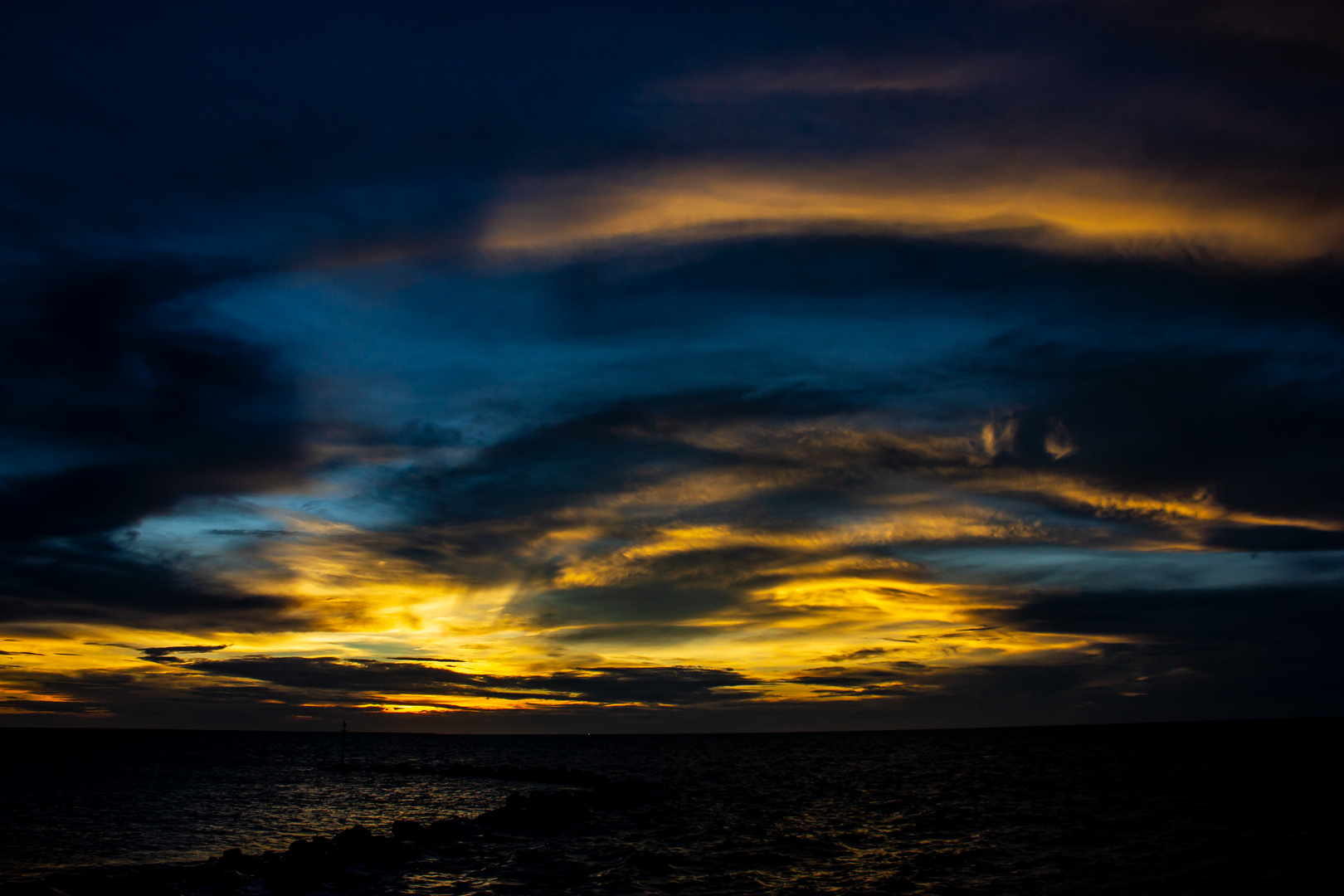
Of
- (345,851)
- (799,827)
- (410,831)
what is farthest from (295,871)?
(799,827)

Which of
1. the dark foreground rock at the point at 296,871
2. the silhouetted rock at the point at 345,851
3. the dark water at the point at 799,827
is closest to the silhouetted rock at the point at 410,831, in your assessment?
the dark foreground rock at the point at 296,871

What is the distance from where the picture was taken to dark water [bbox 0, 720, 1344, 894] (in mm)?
28078

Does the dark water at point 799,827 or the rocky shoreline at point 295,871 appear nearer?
the rocky shoreline at point 295,871

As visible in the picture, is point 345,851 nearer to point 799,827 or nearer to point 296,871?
point 296,871

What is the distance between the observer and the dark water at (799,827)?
2808cm

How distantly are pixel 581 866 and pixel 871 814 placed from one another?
2190 centimetres

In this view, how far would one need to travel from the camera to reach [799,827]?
41.1 m

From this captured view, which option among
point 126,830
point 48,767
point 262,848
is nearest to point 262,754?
point 48,767

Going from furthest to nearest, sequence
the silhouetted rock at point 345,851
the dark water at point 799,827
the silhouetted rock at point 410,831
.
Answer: the silhouetted rock at point 410,831, the silhouetted rock at point 345,851, the dark water at point 799,827

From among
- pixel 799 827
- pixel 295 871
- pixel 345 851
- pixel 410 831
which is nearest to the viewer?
pixel 295 871

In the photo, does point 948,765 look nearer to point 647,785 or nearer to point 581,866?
point 647,785

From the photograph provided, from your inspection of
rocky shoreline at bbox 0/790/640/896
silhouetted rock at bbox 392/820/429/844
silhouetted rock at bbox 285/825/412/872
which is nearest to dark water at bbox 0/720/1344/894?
rocky shoreline at bbox 0/790/640/896

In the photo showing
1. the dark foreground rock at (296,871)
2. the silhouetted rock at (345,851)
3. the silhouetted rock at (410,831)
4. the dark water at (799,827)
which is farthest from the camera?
the silhouetted rock at (410,831)

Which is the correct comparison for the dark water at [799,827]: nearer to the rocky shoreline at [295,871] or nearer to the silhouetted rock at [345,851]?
the rocky shoreline at [295,871]
